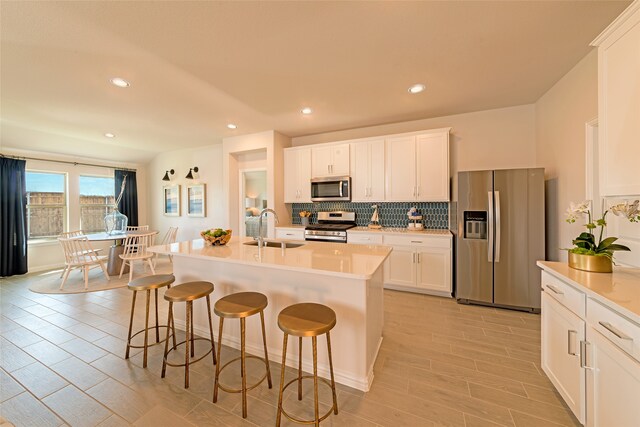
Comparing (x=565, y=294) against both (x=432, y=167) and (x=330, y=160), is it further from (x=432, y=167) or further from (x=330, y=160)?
(x=330, y=160)

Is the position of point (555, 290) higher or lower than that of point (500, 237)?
lower

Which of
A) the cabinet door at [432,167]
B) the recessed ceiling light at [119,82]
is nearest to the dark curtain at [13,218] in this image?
the recessed ceiling light at [119,82]

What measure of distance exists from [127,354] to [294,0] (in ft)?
10.2

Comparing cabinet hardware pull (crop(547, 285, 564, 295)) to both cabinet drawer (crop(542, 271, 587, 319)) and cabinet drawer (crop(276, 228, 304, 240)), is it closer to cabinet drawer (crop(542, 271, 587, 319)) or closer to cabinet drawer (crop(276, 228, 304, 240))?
cabinet drawer (crop(542, 271, 587, 319))

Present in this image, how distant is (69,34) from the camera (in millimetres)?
1988

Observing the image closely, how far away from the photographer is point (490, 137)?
3742 mm

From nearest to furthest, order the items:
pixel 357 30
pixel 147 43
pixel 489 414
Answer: pixel 489 414
pixel 357 30
pixel 147 43

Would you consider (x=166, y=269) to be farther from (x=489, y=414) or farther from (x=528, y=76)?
(x=528, y=76)

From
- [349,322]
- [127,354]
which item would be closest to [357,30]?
[349,322]

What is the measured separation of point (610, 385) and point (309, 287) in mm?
1687

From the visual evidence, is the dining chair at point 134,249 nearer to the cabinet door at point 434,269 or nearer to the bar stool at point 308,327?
the bar stool at point 308,327

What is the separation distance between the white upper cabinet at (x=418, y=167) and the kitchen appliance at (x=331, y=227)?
34.3 inches

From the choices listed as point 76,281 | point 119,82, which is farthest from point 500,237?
point 76,281

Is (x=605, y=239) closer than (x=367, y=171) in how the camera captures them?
Yes
